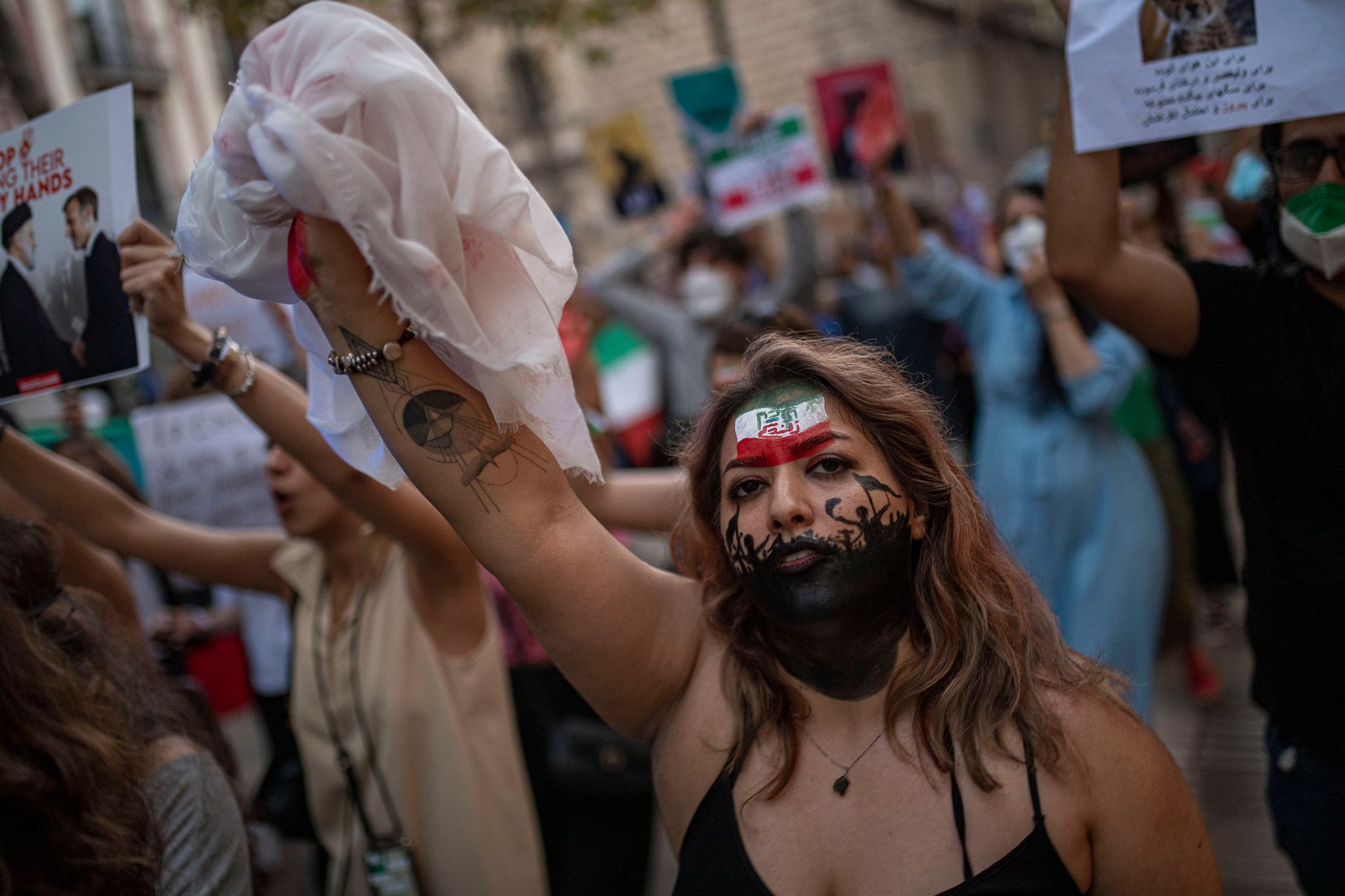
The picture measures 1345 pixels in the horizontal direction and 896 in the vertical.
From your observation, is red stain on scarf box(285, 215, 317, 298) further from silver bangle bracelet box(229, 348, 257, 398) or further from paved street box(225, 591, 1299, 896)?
paved street box(225, 591, 1299, 896)

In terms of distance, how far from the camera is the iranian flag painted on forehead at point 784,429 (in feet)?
5.53

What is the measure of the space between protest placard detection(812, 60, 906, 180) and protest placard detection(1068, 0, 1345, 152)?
3.68 meters

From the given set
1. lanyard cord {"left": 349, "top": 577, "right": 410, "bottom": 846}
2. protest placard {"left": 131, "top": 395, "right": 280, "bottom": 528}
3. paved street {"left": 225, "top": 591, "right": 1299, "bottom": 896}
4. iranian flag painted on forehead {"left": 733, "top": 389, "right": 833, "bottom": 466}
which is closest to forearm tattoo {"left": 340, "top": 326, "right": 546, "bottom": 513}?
iranian flag painted on forehead {"left": 733, "top": 389, "right": 833, "bottom": 466}

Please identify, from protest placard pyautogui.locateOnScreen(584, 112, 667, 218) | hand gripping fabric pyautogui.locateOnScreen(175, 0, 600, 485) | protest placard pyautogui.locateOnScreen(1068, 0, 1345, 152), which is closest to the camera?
hand gripping fabric pyautogui.locateOnScreen(175, 0, 600, 485)

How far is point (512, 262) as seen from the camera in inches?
56.9

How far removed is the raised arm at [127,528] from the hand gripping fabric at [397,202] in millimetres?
1208

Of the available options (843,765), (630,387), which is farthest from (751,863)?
(630,387)

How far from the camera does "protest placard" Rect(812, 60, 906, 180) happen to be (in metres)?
5.70

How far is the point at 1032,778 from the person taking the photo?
1547 mm

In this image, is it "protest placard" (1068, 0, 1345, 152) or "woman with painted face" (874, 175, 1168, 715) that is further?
"woman with painted face" (874, 175, 1168, 715)

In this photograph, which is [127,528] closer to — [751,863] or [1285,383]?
[751,863]

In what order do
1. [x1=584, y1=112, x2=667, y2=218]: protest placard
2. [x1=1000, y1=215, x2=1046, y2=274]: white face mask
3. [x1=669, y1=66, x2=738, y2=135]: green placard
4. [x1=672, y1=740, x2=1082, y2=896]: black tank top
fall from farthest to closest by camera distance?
[x1=584, y1=112, x2=667, y2=218]: protest placard
[x1=669, y1=66, x2=738, y2=135]: green placard
[x1=1000, y1=215, x2=1046, y2=274]: white face mask
[x1=672, y1=740, x2=1082, y2=896]: black tank top

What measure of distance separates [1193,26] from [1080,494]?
2.04 metres

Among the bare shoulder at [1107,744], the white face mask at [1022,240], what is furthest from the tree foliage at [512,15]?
the bare shoulder at [1107,744]
